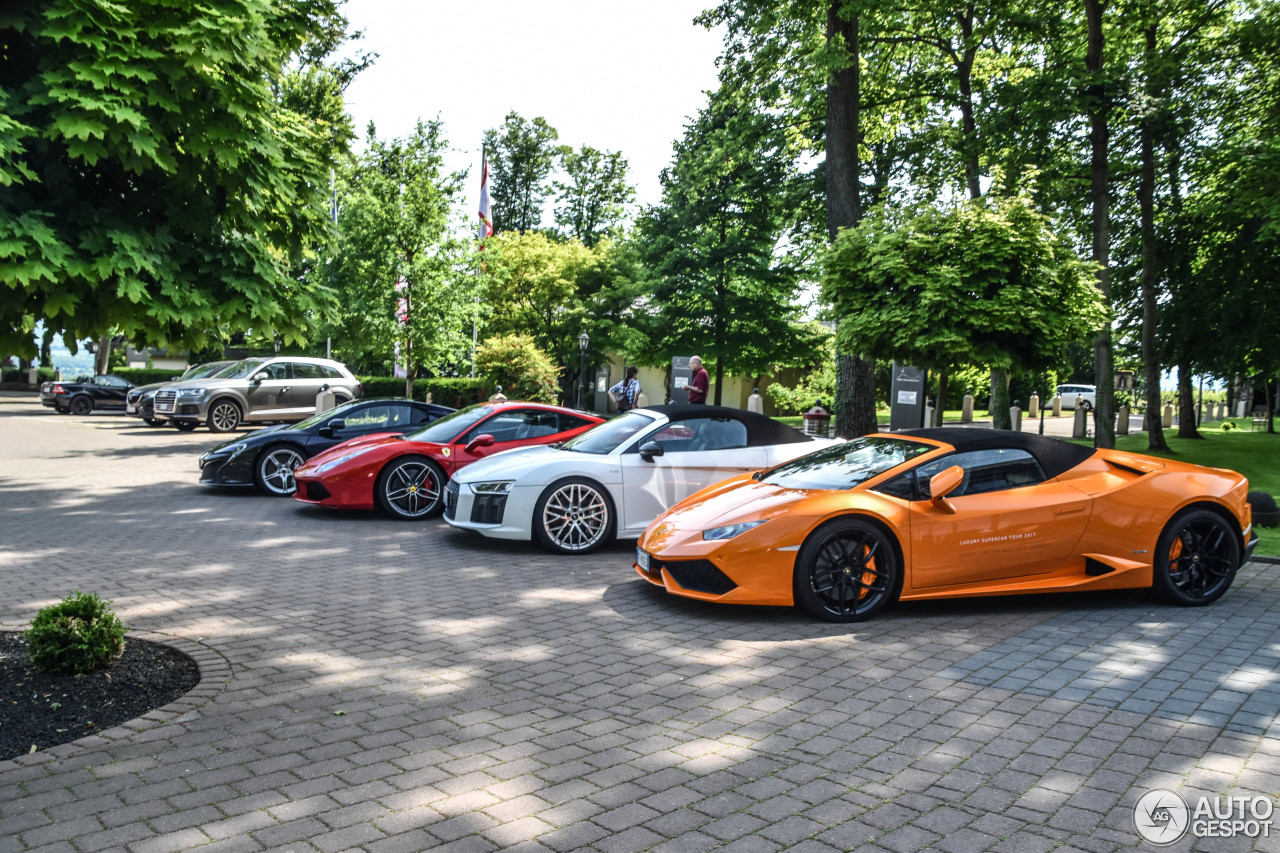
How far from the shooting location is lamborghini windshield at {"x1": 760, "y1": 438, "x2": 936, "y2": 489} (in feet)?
23.5

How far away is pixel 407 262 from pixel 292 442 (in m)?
15.6

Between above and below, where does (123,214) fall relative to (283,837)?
above

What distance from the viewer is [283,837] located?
337 centimetres

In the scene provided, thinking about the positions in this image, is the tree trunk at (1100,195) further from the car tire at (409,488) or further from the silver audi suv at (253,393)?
the silver audi suv at (253,393)

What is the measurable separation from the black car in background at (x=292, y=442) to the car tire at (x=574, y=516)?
14.4 feet

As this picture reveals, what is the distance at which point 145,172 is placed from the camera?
16.6ft

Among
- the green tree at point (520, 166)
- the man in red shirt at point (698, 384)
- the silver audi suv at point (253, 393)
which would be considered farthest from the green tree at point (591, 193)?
the man in red shirt at point (698, 384)

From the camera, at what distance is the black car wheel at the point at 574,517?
30.2ft

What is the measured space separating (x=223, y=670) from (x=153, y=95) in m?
3.09

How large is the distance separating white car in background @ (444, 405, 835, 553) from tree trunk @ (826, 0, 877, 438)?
6363 millimetres

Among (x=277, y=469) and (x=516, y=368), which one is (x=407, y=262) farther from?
(x=277, y=469)

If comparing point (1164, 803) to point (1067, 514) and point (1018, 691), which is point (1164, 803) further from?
point (1067, 514)

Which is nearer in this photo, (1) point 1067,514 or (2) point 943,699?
(2) point 943,699

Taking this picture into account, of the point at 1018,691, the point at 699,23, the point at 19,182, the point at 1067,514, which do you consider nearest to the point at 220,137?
the point at 19,182
